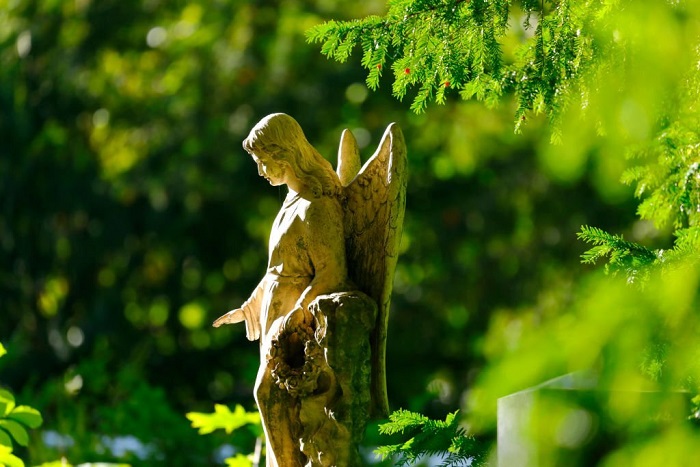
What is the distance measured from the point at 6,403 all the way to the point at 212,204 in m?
5.82

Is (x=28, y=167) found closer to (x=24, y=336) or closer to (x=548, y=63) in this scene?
(x=24, y=336)

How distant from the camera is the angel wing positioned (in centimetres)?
312

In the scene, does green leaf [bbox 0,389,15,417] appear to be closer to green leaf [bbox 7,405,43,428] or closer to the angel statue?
green leaf [bbox 7,405,43,428]

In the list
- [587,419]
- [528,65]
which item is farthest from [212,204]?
Result: [587,419]

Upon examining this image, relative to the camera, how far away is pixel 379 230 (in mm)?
3152

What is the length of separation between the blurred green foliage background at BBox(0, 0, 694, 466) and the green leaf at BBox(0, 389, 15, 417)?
5307 mm

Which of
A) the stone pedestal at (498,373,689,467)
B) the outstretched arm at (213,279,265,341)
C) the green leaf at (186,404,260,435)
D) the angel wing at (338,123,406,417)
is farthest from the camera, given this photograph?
the green leaf at (186,404,260,435)

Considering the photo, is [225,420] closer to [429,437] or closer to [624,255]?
[429,437]

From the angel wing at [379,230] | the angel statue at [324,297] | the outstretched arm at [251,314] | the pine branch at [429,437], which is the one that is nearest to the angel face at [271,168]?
the angel statue at [324,297]

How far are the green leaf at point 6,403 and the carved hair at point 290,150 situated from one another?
1330 millimetres

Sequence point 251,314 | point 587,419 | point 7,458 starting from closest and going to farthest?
point 587,419 < point 251,314 < point 7,458

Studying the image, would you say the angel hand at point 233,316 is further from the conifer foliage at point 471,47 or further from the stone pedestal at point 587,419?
the stone pedestal at point 587,419

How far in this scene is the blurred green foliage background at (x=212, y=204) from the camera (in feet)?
31.1

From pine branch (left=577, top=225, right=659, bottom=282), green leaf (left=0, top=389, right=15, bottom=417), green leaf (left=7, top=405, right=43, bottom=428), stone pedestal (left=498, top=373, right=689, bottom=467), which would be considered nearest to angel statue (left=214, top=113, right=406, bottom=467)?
pine branch (left=577, top=225, right=659, bottom=282)
